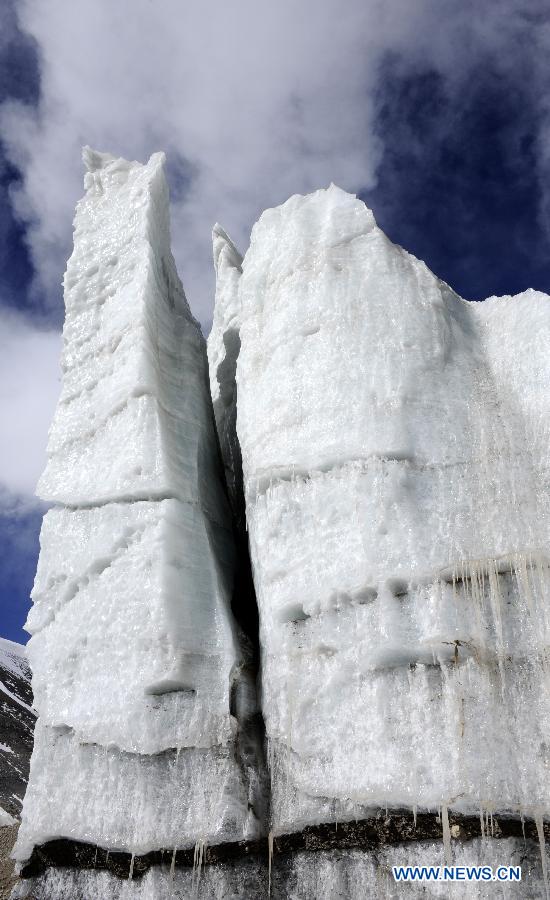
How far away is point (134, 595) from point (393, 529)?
94.5 inches

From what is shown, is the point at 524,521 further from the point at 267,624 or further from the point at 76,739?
the point at 76,739

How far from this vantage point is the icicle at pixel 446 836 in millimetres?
4441

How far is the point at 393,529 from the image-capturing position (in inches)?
215

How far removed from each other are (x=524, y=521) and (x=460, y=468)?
0.68 meters

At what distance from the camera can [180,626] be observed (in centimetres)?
595

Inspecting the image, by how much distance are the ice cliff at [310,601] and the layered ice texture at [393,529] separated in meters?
0.02

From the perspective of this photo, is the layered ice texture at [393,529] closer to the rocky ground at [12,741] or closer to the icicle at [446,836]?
the icicle at [446,836]

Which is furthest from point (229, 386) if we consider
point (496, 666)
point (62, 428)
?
point (496, 666)

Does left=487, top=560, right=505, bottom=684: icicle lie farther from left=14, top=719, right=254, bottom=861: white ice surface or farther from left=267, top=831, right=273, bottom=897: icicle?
left=14, top=719, right=254, bottom=861: white ice surface

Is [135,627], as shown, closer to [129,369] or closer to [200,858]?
[200,858]

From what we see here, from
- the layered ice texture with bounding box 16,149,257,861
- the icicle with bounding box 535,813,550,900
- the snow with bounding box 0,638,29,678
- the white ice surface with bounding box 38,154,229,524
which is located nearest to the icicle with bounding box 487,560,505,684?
the icicle with bounding box 535,813,550,900

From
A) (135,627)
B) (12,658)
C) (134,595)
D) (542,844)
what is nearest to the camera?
(542,844)

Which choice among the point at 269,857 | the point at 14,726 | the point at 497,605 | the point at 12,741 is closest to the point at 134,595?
the point at 269,857

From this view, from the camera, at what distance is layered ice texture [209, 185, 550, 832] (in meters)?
4.77
